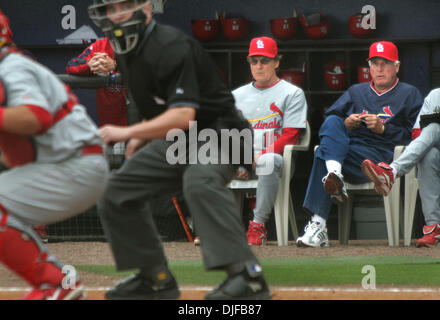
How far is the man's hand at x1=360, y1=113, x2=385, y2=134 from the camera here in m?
6.25

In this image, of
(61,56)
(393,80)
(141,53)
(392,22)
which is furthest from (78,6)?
(141,53)

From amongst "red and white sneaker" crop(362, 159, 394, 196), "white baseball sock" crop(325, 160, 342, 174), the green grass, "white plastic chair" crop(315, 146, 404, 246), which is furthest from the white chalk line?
"white plastic chair" crop(315, 146, 404, 246)

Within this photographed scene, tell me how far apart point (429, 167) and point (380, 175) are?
549 mm

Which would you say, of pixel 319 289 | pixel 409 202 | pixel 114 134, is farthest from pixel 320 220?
pixel 114 134

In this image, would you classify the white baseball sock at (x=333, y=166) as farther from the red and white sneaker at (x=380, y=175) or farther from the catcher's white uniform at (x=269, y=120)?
the catcher's white uniform at (x=269, y=120)

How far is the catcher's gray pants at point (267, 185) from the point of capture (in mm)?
6203

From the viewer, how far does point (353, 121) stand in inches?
249

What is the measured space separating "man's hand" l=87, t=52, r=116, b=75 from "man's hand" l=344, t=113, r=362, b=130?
1.96 m

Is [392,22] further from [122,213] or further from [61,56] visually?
[122,213]

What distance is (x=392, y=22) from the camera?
9.05 meters

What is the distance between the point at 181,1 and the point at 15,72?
6.47m

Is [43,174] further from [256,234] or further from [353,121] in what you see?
[353,121]

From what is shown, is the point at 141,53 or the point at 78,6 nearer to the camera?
the point at 141,53
